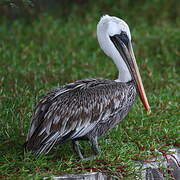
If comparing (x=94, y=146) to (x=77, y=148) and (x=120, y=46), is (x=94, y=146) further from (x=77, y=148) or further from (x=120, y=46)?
(x=120, y=46)

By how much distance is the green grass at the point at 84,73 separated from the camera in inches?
209

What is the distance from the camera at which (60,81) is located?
7.85m

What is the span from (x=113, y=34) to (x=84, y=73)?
8.16 ft

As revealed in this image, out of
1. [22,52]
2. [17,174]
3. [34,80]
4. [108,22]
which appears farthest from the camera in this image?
[22,52]

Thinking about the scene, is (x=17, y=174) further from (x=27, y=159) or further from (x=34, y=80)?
(x=34, y=80)

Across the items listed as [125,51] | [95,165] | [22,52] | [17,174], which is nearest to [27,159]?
[17,174]

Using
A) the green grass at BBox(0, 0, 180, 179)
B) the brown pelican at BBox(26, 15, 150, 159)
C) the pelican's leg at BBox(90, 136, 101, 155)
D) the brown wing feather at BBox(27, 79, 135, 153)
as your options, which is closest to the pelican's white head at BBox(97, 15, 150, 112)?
Answer: the brown pelican at BBox(26, 15, 150, 159)

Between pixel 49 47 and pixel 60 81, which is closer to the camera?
pixel 60 81

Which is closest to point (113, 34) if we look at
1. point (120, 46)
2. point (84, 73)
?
point (120, 46)

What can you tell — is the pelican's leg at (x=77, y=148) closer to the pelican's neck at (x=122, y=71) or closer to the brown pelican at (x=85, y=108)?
the brown pelican at (x=85, y=108)

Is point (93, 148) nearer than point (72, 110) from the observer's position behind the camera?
No

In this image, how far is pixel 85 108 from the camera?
211 inches

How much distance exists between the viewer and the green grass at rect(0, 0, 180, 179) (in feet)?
17.4

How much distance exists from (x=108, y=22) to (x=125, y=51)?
1.18 ft
